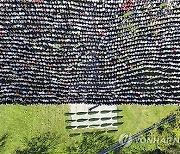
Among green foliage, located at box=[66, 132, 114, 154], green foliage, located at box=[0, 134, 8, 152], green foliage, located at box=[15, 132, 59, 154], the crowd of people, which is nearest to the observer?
the crowd of people

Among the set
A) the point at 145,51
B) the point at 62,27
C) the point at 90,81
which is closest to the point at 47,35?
the point at 62,27

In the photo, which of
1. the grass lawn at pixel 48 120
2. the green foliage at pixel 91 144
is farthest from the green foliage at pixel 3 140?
the green foliage at pixel 91 144

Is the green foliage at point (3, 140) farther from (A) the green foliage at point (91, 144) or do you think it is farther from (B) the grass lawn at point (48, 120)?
(A) the green foliage at point (91, 144)

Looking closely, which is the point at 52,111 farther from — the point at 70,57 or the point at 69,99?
the point at 70,57

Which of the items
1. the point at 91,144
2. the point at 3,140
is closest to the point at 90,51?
the point at 91,144

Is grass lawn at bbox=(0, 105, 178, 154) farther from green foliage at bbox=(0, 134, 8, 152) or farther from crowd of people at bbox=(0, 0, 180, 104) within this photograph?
crowd of people at bbox=(0, 0, 180, 104)

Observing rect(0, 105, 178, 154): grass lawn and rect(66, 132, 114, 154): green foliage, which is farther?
rect(66, 132, 114, 154): green foliage

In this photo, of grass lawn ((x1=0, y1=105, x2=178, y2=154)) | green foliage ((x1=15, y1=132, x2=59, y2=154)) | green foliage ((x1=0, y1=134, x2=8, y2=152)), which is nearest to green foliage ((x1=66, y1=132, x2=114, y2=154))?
grass lawn ((x1=0, y1=105, x2=178, y2=154))
